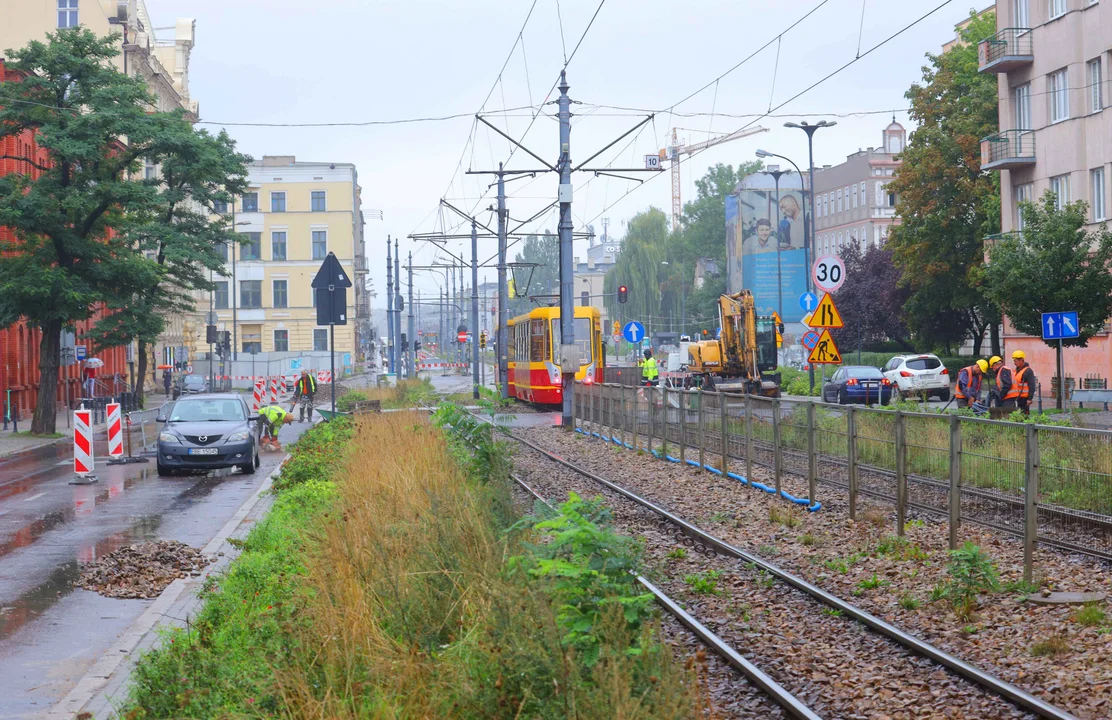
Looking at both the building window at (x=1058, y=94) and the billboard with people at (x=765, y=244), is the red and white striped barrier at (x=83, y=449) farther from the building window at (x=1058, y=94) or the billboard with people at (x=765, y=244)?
the billboard with people at (x=765, y=244)

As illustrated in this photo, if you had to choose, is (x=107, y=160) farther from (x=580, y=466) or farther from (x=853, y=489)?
(x=853, y=489)

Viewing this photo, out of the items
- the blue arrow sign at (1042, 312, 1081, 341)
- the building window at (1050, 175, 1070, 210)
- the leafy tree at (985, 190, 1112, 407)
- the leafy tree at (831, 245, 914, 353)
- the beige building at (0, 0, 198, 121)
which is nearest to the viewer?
the blue arrow sign at (1042, 312, 1081, 341)

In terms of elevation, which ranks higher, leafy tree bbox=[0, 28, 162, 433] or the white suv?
leafy tree bbox=[0, 28, 162, 433]

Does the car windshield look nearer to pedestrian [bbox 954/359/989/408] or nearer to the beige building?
pedestrian [bbox 954/359/989/408]

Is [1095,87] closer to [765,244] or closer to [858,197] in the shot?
[765,244]

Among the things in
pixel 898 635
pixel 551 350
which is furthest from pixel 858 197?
pixel 898 635

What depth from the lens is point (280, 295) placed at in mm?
102625

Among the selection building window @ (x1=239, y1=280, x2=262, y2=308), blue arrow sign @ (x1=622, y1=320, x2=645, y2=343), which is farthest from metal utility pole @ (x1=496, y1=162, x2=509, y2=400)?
building window @ (x1=239, y1=280, x2=262, y2=308)

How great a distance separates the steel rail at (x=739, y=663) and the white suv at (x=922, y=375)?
39199 mm

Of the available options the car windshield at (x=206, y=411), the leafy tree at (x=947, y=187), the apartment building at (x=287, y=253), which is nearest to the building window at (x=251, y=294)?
the apartment building at (x=287, y=253)

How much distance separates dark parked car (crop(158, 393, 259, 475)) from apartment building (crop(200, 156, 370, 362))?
77608 mm

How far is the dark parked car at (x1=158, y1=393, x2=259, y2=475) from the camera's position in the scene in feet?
74.4

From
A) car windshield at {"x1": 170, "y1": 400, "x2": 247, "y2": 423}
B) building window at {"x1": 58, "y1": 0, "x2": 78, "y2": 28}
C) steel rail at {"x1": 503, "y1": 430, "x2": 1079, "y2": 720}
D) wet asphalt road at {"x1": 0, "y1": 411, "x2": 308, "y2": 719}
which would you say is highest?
building window at {"x1": 58, "y1": 0, "x2": 78, "y2": 28}

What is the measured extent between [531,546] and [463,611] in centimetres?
49
